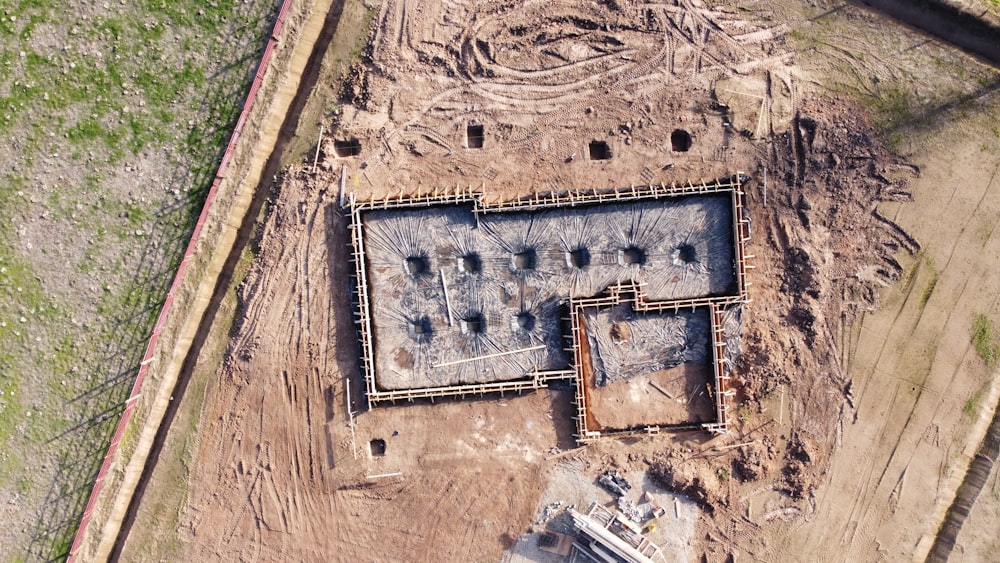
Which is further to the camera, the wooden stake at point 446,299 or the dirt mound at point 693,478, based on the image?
the wooden stake at point 446,299

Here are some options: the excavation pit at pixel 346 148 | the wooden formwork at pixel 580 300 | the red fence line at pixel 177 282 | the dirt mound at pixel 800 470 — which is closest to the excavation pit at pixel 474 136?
the wooden formwork at pixel 580 300

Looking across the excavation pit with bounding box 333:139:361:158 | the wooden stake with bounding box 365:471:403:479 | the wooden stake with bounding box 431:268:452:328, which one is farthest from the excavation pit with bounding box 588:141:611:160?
the wooden stake with bounding box 365:471:403:479

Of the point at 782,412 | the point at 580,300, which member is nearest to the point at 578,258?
the point at 580,300

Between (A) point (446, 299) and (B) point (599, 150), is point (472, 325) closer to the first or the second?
(A) point (446, 299)

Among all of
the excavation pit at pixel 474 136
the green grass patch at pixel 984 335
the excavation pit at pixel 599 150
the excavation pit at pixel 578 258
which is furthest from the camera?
the excavation pit at pixel 474 136

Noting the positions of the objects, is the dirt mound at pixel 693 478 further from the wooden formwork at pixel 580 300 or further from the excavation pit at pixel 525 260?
the excavation pit at pixel 525 260
